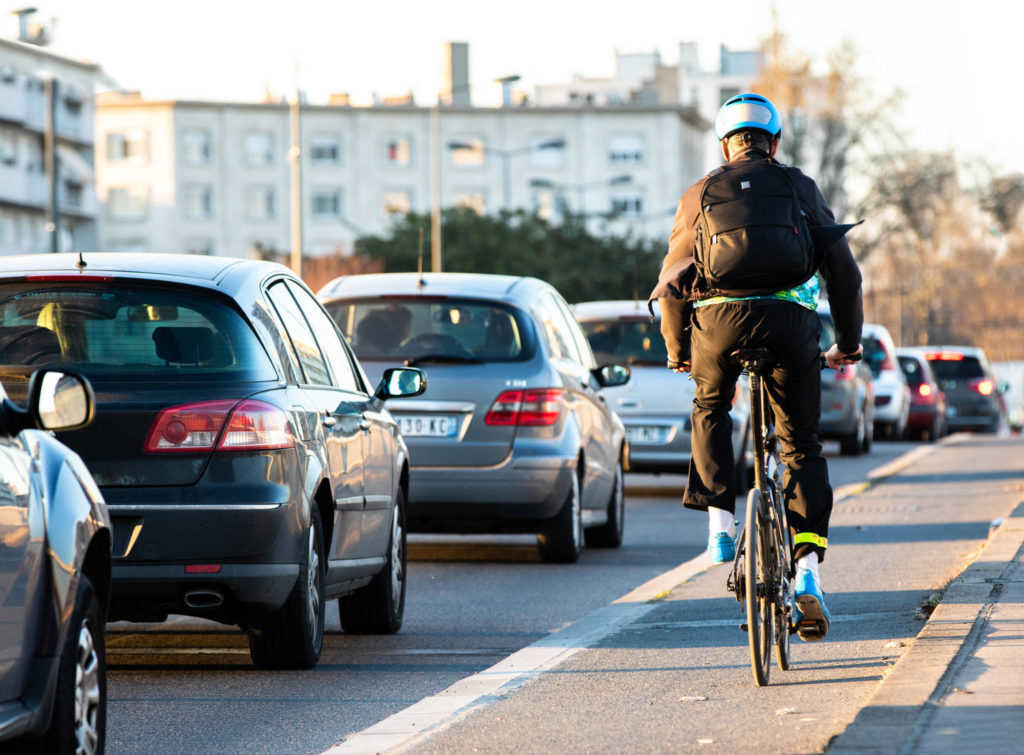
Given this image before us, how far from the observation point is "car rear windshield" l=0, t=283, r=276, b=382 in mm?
7203

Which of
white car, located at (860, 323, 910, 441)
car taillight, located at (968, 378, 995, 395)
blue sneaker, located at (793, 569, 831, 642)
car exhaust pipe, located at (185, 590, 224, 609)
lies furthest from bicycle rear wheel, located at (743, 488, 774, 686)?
car taillight, located at (968, 378, 995, 395)

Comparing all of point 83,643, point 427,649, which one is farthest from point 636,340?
point 83,643

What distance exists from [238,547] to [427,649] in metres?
1.53

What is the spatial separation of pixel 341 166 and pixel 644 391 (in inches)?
3945

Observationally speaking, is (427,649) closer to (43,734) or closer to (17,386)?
(17,386)

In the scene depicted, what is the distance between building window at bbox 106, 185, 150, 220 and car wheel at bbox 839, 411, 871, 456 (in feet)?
305

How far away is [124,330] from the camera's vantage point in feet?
23.8

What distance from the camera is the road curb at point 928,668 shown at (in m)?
5.02

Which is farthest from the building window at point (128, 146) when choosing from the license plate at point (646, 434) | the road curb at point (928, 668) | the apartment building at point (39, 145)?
the road curb at point (928, 668)

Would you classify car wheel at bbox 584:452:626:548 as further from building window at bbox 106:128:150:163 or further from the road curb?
building window at bbox 106:128:150:163

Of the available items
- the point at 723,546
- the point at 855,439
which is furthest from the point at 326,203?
the point at 723,546

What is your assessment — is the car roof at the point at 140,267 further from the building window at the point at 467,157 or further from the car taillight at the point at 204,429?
the building window at the point at 467,157

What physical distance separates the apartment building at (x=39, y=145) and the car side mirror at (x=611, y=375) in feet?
245

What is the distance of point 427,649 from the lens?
27.2 ft
